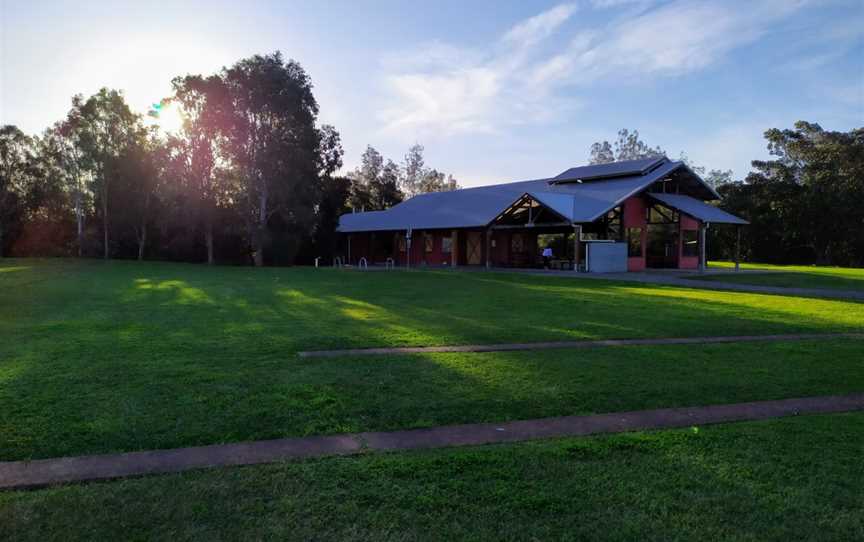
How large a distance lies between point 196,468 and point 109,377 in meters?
2.99

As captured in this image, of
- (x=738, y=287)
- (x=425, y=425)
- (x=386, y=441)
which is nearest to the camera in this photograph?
(x=386, y=441)

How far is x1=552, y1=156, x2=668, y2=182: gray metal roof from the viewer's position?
3081cm

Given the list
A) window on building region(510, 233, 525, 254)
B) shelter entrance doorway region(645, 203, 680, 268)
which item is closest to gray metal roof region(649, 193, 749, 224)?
shelter entrance doorway region(645, 203, 680, 268)

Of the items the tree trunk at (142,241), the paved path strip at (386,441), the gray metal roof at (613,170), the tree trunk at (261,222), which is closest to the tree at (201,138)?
the tree trunk at (261,222)

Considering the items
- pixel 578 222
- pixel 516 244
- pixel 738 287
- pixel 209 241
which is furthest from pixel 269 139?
pixel 738 287

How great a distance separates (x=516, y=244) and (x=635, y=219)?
8509 mm

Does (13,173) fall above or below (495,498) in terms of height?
above

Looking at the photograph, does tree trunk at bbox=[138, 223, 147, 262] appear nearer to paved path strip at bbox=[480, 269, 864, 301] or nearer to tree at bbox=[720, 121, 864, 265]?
paved path strip at bbox=[480, 269, 864, 301]

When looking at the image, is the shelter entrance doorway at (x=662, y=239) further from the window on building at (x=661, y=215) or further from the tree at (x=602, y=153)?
the tree at (x=602, y=153)

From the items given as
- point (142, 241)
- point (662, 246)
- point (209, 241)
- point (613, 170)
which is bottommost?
point (662, 246)

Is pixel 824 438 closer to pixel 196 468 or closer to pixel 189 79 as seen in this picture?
pixel 196 468

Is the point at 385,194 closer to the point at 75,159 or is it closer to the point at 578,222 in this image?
the point at 75,159

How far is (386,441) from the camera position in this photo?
428 cm

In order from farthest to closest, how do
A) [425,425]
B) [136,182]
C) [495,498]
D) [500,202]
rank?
[136,182] → [500,202] → [425,425] → [495,498]
